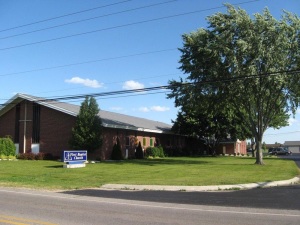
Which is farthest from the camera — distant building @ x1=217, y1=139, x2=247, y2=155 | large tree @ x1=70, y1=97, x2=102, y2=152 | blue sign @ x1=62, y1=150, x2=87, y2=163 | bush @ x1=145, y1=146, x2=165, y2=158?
distant building @ x1=217, y1=139, x2=247, y2=155

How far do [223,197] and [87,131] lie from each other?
23.4 metres

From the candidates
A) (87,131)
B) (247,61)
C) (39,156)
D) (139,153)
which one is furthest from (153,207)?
(139,153)

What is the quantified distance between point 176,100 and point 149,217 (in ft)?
83.9

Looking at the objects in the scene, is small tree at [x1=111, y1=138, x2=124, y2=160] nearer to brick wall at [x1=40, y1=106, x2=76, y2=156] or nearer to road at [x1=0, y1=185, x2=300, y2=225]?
brick wall at [x1=40, y1=106, x2=76, y2=156]

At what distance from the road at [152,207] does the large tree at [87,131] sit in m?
20.2

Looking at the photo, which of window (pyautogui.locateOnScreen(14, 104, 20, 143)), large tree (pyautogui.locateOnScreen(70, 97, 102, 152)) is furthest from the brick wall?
window (pyautogui.locateOnScreen(14, 104, 20, 143))

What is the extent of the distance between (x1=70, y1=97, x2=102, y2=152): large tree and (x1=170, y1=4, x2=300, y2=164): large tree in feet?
26.3

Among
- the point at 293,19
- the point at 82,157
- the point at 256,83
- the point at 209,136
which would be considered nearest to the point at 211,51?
the point at 256,83

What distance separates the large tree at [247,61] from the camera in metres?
29.5

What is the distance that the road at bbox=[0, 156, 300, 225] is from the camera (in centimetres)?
889

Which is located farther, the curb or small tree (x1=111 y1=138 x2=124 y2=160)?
small tree (x1=111 y1=138 x2=124 y2=160)

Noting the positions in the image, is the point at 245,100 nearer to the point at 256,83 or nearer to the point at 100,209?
the point at 256,83

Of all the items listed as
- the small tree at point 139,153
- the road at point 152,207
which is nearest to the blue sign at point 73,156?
the road at point 152,207

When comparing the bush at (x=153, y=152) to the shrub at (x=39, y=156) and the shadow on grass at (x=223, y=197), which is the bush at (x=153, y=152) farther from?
the shadow on grass at (x=223, y=197)
